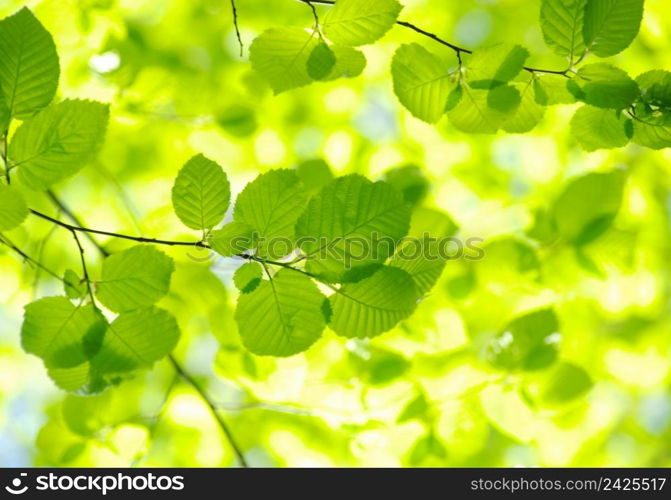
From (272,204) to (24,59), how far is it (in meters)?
0.33

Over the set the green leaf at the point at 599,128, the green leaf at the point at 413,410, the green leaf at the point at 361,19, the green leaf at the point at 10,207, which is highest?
the green leaf at the point at 361,19

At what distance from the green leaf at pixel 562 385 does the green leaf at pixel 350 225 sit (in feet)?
3.49

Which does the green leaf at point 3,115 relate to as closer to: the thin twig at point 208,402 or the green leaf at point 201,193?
the green leaf at point 201,193

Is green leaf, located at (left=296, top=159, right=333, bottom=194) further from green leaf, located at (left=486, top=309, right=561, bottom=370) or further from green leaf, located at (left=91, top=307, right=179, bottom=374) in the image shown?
green leaf, located at (left=91, top=307, right=179, bottom=374)

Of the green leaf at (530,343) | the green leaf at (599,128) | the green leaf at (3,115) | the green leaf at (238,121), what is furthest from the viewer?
the green leaf at (238,121)

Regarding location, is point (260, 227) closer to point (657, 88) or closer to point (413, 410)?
point (657, 88)

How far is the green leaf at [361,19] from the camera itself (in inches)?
29.1

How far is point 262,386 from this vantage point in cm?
146

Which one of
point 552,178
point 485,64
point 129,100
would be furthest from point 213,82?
point 485,64

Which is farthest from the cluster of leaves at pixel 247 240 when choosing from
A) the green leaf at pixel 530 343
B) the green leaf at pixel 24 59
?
the green leaf at pixel 530 343

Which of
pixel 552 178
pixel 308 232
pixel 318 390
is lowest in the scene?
pixel 318 390
